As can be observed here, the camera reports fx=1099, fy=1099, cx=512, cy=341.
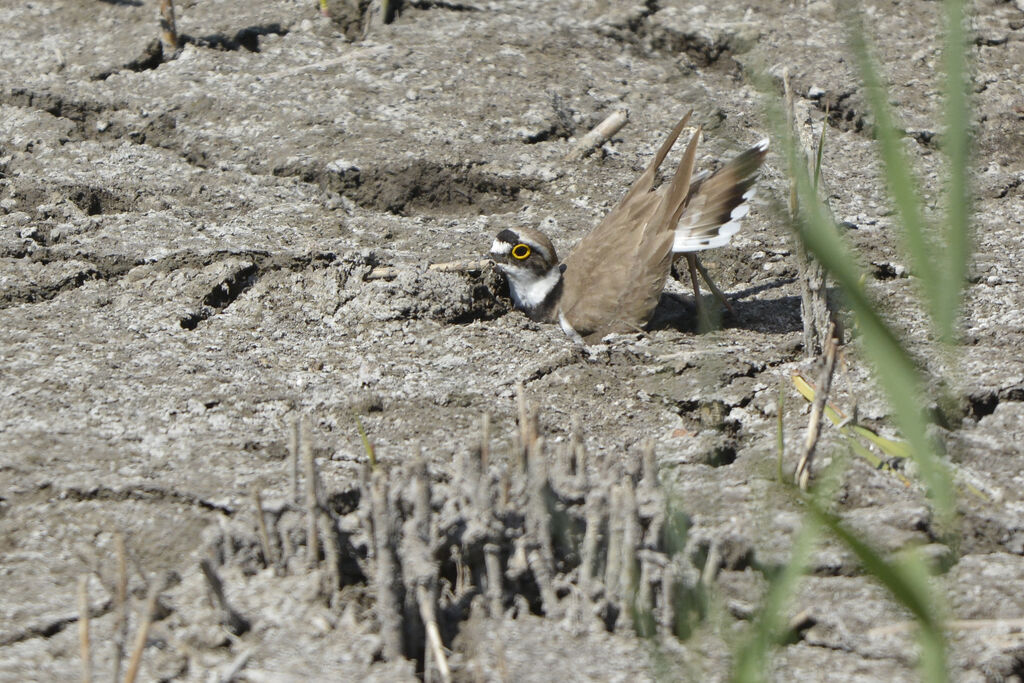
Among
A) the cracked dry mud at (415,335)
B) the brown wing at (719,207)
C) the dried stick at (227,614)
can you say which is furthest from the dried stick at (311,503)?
the brown wing at (719,207)

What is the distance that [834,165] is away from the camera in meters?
4.04

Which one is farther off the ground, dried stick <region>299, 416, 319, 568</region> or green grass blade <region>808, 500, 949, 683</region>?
green grass blade <region>808, 500, 949, 683</region>

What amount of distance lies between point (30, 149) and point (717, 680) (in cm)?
317

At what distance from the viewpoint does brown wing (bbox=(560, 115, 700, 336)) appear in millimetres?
3348

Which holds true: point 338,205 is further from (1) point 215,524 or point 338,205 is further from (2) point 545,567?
(2) point 545,567

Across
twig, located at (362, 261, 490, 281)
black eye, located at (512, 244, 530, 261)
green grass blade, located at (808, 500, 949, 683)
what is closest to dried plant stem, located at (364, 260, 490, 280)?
twig, located at (362, 261, 490, 281)

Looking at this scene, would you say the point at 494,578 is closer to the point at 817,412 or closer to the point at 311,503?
the point at 311,503

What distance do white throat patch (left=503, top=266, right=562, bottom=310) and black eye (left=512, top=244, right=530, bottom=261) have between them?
0.07 metres

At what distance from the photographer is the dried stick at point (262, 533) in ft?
6.72

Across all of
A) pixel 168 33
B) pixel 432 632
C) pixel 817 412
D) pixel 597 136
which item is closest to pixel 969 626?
pixel 817 412

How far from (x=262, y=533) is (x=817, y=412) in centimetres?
112

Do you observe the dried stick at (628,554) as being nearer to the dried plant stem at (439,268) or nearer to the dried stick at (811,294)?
the dried stick at (811,294)

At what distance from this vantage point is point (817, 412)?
223 cm

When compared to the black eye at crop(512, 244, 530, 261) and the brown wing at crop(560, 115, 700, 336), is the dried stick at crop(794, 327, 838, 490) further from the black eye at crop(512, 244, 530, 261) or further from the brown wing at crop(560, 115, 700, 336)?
the black eye at crop(512, 244, 530, 261)
